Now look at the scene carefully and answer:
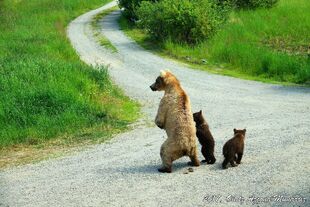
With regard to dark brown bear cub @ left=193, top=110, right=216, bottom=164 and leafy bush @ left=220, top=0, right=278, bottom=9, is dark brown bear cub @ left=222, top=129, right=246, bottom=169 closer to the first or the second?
dark brown bear cub @ left=193, top=110, right=216, bottom=164

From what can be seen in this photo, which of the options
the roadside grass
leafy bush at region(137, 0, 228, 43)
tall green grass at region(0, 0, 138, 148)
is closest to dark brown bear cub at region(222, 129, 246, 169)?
tall green grass at region(0, 0, 138, 148)

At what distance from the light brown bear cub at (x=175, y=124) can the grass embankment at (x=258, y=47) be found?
12805 mm

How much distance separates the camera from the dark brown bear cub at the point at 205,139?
35.2 feet

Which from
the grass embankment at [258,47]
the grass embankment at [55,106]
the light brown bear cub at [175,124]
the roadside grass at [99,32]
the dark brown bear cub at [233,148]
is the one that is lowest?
the roadside grass at [99,32]

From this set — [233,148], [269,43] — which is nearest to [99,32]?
[269,43]

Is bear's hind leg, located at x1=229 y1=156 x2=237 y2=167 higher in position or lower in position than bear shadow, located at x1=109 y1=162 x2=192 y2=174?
higher

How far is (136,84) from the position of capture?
2355cm

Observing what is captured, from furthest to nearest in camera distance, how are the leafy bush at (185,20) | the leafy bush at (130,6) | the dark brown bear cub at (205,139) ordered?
the leafy bush at (130,6)
the leafy bush at (185,20)
the dark brown bear cub at (205,139)

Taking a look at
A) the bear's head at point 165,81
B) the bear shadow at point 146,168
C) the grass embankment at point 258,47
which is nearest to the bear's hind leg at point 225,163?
the bear shadow at point 146,168

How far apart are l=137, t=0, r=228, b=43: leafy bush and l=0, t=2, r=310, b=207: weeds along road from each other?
1147cm

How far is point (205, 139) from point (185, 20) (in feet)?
71.5

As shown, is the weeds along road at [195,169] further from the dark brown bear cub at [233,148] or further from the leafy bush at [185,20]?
the leafy bush at [185,20]

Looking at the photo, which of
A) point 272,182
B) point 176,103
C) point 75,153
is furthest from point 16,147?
point 272,182

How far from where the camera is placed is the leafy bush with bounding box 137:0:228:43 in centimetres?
3119
